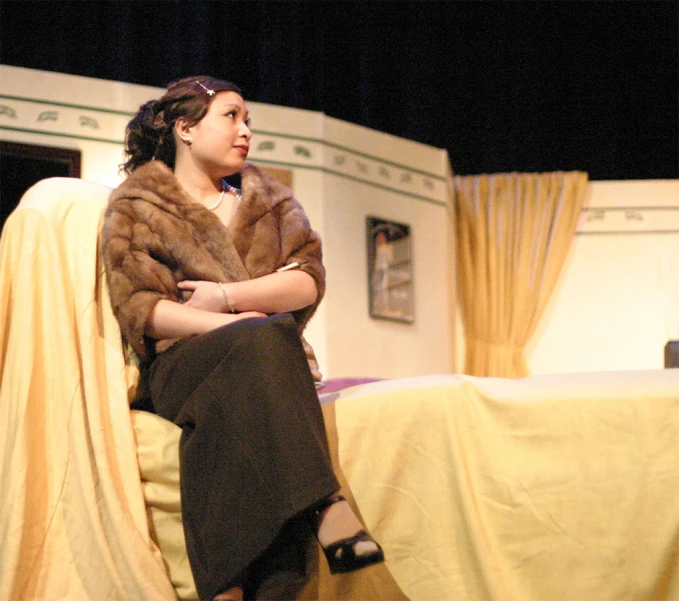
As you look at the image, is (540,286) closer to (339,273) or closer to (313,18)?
(339,273)

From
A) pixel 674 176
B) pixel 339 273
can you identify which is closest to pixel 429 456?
pixel 339 273

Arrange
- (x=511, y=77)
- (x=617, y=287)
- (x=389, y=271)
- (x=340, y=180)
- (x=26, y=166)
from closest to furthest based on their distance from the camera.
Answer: (x=26, y=166)
(x=340, y=180)
(x=389, y=271)
(x=617, y=287)
(x=511, y=77)

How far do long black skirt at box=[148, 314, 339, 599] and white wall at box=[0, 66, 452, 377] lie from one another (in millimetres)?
2868

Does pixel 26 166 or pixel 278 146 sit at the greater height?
pixel 278 146

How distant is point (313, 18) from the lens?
17.6 ft

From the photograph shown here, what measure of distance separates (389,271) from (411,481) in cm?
328

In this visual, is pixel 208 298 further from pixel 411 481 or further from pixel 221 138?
pixel 411 481

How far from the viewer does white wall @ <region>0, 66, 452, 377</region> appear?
179 inches

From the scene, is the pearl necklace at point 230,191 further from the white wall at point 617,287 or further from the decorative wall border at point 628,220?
the decorative wall border at point 628,220

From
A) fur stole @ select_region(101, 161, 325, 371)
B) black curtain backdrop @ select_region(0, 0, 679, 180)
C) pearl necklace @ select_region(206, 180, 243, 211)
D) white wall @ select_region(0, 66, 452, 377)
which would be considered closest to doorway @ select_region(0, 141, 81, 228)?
white wall @ select_region(0, 66, 452, 377)

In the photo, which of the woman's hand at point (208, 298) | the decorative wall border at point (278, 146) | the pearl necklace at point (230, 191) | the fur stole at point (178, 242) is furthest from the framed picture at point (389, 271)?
the woman's hand at point (208, 298)

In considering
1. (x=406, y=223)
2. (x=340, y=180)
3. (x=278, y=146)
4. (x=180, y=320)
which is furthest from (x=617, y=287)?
(x=180, y=320)

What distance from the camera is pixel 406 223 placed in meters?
5.31

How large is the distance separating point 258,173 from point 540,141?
12.3 ft
